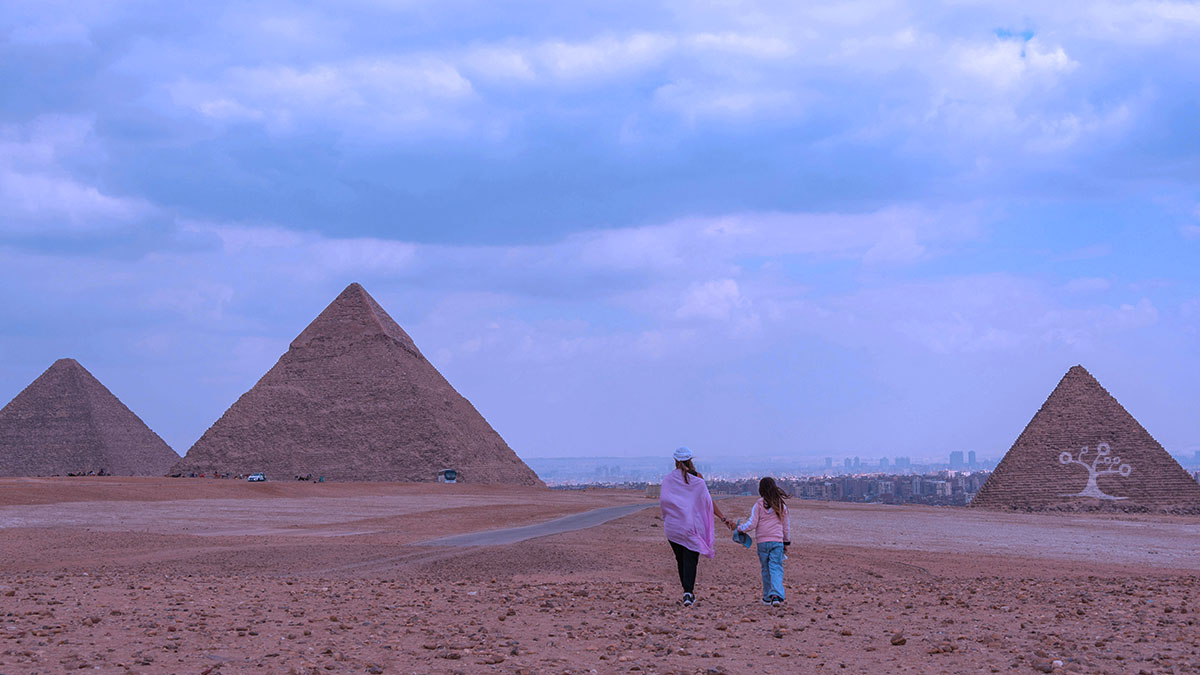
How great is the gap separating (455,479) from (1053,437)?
3828cm

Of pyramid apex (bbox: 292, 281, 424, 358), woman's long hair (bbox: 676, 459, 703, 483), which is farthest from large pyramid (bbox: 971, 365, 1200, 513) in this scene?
pyramid apex (bbox: 292, 281, 424, 358)

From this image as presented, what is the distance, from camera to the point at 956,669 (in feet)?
21.5

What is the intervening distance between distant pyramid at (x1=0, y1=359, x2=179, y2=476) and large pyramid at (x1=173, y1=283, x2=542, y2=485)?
1218 cm

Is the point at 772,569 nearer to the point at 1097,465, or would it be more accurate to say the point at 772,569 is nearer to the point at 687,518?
the point at 687,518

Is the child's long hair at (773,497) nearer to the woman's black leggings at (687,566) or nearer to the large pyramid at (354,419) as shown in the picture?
the woman's black leggings at (687,566)

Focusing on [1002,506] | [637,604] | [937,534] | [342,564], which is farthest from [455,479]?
[637,604]

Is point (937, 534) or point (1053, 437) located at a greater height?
point (1053, 437)

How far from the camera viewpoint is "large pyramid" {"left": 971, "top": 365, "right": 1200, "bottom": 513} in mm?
45344

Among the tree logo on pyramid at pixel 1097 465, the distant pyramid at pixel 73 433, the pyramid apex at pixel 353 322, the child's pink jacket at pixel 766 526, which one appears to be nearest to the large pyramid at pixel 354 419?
the pyramid apex at pixel 353 322

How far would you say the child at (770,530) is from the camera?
9.50m

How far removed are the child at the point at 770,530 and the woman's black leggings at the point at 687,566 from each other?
560mm

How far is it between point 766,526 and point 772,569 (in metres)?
0.42

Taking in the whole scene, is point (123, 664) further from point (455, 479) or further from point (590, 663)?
point (455, 479)

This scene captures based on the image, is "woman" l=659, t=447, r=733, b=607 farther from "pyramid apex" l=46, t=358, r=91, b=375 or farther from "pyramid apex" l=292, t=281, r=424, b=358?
"pyramid apex" l=46, t=358, r=91, b=375
